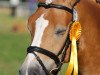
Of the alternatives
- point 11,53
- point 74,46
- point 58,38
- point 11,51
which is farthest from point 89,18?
point 11,51

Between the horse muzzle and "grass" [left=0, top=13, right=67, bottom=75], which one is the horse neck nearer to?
the horse muzzle

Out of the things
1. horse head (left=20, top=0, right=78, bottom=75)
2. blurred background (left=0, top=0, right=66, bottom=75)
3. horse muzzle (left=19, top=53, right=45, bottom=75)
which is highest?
horse head (left=20, top=0, right=78, bottom=75)

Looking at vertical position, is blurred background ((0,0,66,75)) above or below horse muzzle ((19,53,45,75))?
below

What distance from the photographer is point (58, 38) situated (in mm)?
5547

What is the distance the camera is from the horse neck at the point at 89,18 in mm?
5828

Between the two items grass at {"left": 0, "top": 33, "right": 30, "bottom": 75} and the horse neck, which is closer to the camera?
the horse neck

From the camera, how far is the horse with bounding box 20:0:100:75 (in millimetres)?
5441

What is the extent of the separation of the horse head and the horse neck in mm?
169

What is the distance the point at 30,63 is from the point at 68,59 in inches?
24.4

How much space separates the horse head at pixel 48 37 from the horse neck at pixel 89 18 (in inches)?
6.7

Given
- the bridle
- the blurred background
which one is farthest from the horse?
the blurred background

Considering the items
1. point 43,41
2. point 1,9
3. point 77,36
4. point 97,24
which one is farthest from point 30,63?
point 1,9

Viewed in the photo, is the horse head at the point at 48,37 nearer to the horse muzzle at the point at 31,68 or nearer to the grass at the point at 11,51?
the horse muzzle at the point at 31,68

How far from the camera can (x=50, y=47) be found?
18.1 ft
